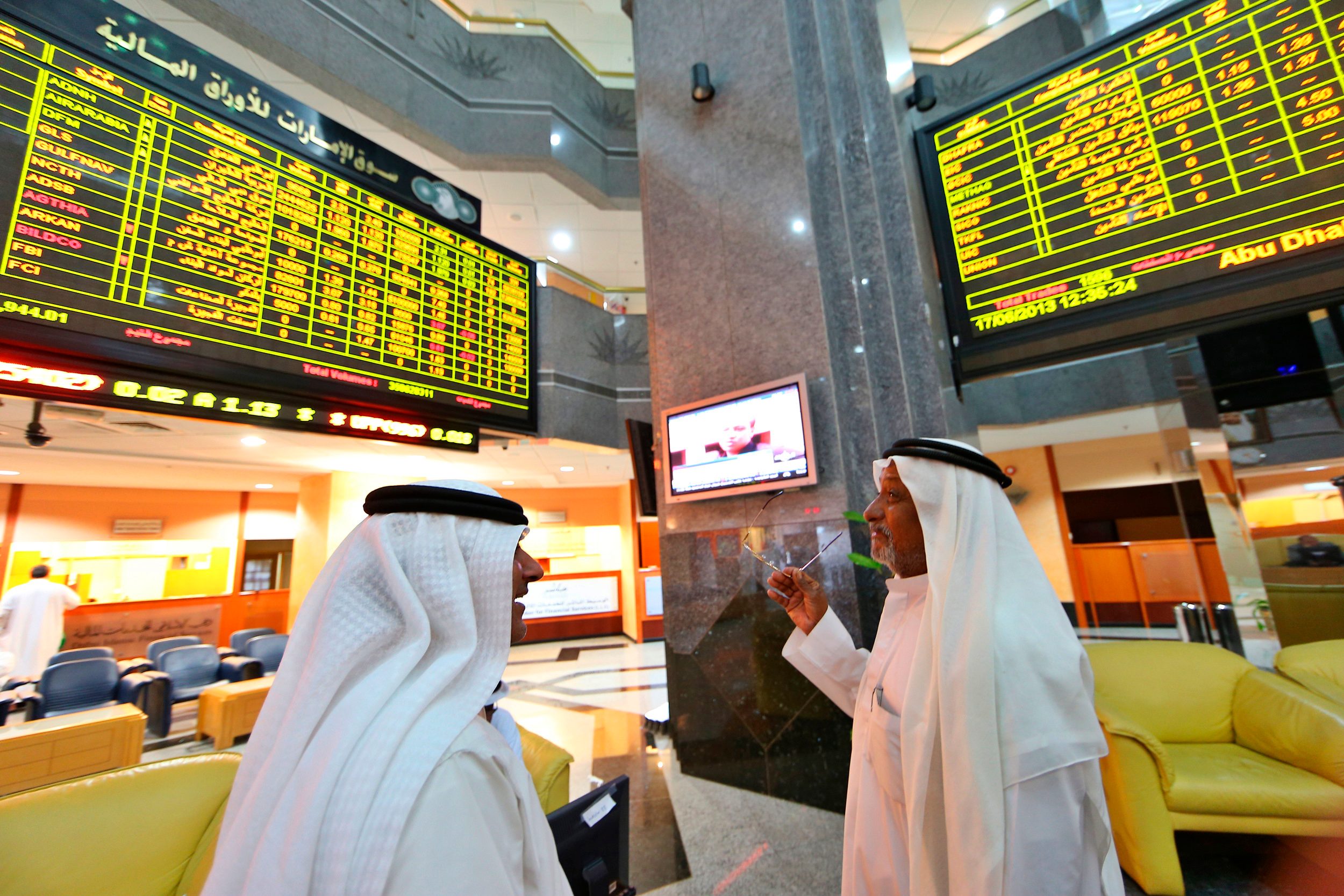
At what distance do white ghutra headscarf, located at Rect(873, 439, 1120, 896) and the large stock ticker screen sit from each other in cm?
239

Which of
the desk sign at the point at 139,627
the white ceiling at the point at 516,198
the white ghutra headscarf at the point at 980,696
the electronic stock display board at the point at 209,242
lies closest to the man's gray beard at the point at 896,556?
the white ghutra headscarf at the point at 980,696

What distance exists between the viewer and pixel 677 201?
157 inches

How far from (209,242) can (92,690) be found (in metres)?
4.88

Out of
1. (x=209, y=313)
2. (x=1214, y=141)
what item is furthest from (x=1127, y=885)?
(x=209, y=313)

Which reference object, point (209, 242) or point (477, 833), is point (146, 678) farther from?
point (477, 833)

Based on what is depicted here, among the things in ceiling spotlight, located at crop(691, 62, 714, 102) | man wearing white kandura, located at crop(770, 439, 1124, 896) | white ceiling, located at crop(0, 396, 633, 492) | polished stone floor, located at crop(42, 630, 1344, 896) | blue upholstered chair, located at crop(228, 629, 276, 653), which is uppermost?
ceiling spotlight, located at crop(691, 62, 714, 102)

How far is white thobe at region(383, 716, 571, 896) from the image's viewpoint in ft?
2.46

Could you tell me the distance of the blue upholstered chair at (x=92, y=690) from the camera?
4793 millimetres

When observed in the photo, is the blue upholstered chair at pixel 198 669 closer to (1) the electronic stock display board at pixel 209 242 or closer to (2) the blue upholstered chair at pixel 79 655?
(2) the blue upholstered chair at pixel 79 655

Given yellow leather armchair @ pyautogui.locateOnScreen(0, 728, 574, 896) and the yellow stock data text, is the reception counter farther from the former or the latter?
yellow leather armchair @ pyautogui.locateOnScreen(0, 728, 574, 896)

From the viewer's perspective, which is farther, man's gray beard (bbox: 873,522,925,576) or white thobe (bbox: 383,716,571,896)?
man's gray beard (bbox: 873,522,925,576)

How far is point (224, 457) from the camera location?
7816 mm

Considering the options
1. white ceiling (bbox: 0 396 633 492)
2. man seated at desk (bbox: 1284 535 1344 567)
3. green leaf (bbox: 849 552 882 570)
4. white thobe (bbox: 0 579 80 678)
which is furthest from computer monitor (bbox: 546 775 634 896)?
white thobe (bbox: 0 579 80 678)

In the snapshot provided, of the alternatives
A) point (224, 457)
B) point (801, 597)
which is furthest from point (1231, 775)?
point (224, 457)
